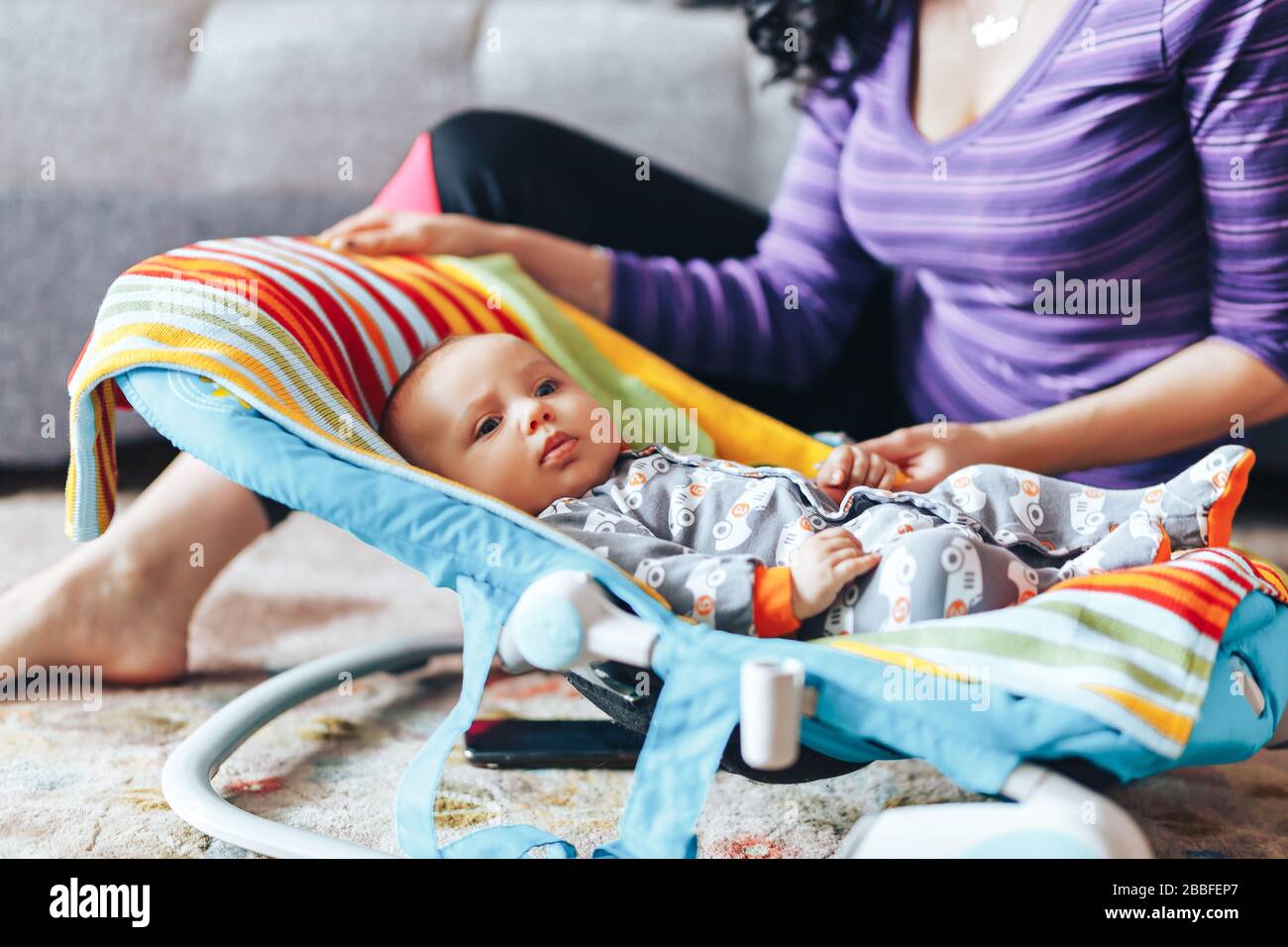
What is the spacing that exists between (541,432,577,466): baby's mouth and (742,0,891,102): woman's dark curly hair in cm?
53

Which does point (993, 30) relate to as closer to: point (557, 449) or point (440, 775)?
point (557, 449)

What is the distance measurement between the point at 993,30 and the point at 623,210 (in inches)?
17.3

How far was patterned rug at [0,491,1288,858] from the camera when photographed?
960mm

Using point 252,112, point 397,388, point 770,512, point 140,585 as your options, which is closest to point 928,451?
point 770,512

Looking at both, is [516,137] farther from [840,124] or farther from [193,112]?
[193,112]

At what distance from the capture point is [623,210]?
1.34 meters

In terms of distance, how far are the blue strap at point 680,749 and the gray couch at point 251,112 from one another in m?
1.20

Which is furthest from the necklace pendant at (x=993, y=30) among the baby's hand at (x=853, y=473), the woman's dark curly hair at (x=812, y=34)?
the baby's hand at (x=853, y=473)

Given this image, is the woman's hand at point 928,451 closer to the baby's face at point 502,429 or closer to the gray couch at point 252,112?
the baby's face at point 502,429

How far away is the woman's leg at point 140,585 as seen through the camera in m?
1.16

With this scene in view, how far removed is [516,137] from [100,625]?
67 centimetres

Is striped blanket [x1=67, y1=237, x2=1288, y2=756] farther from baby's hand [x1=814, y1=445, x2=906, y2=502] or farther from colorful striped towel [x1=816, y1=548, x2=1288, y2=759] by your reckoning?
baby's hand [x1=814, y1=445, x2=906, y2=502]

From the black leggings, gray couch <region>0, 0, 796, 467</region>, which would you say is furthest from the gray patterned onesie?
gray couch <region>0, 0, 796, 467</region>
